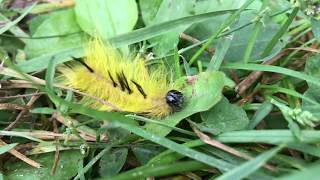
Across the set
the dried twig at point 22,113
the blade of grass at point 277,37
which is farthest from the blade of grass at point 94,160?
the blade of grass at point 277,37

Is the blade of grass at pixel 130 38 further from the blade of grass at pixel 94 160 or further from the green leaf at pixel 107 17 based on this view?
the blade of grass at pixel 94 160

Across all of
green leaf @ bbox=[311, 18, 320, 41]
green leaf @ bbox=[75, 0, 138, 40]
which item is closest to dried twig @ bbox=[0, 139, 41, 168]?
green leaf @ bbox=[75, 0, 138, 40]

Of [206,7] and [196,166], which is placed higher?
[206,7]

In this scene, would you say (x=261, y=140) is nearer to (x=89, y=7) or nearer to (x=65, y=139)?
(x=65, y=139)

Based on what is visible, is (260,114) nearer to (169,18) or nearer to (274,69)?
(274,69)

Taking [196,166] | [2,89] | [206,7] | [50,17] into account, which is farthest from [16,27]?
[196,166]

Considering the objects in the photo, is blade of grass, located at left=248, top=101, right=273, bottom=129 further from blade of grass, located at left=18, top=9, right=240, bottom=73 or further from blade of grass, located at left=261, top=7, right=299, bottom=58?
blade of grass, located at left=18, top=9, right=240, bottom=73
